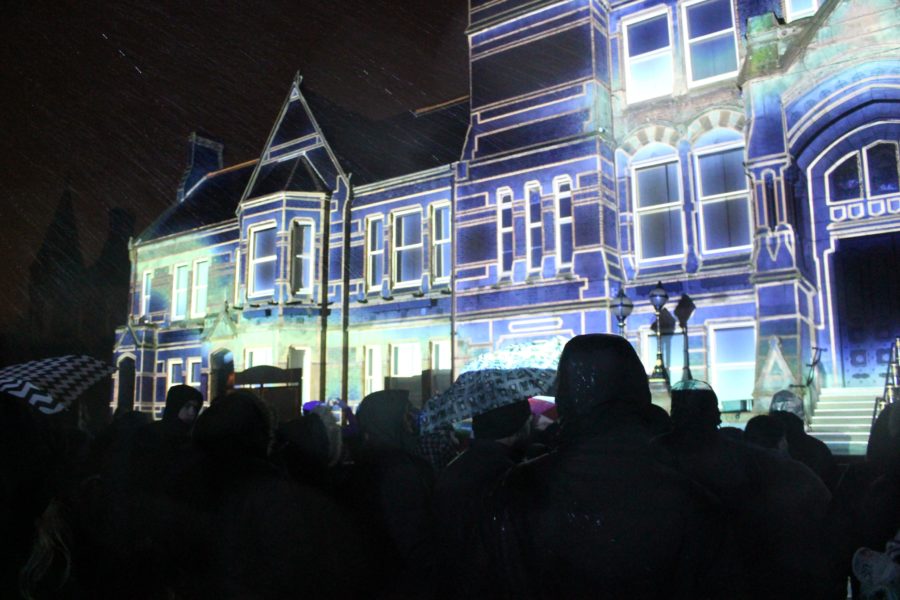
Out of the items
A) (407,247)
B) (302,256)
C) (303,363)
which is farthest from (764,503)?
(302,256)

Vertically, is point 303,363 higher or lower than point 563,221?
lower

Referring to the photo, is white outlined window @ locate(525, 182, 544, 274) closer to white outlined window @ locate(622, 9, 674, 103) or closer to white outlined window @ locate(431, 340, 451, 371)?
white outlined window @ locate(622, 9, 674, 103)

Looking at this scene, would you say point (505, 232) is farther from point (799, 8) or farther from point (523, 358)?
point (523, 358)

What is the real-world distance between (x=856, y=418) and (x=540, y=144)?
8.99 meters

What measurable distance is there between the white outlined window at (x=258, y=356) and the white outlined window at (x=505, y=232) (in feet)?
25.0

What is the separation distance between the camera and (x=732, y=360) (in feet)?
50.9

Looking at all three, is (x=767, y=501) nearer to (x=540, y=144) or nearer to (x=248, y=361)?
(x=540, y=144)

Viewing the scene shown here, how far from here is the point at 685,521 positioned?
7.92ft

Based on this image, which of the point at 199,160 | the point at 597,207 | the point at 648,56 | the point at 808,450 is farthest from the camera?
the point at 199,160

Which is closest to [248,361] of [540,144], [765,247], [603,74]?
[540,144]

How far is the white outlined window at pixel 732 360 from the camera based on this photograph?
602 inches

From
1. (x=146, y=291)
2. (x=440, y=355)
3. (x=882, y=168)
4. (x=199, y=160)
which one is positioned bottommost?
(x=440, y=355)

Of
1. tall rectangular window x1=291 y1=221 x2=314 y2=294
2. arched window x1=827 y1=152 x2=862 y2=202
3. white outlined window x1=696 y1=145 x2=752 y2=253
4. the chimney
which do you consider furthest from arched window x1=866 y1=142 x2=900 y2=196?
the chimney

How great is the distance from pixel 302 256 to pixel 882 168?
15206mm
